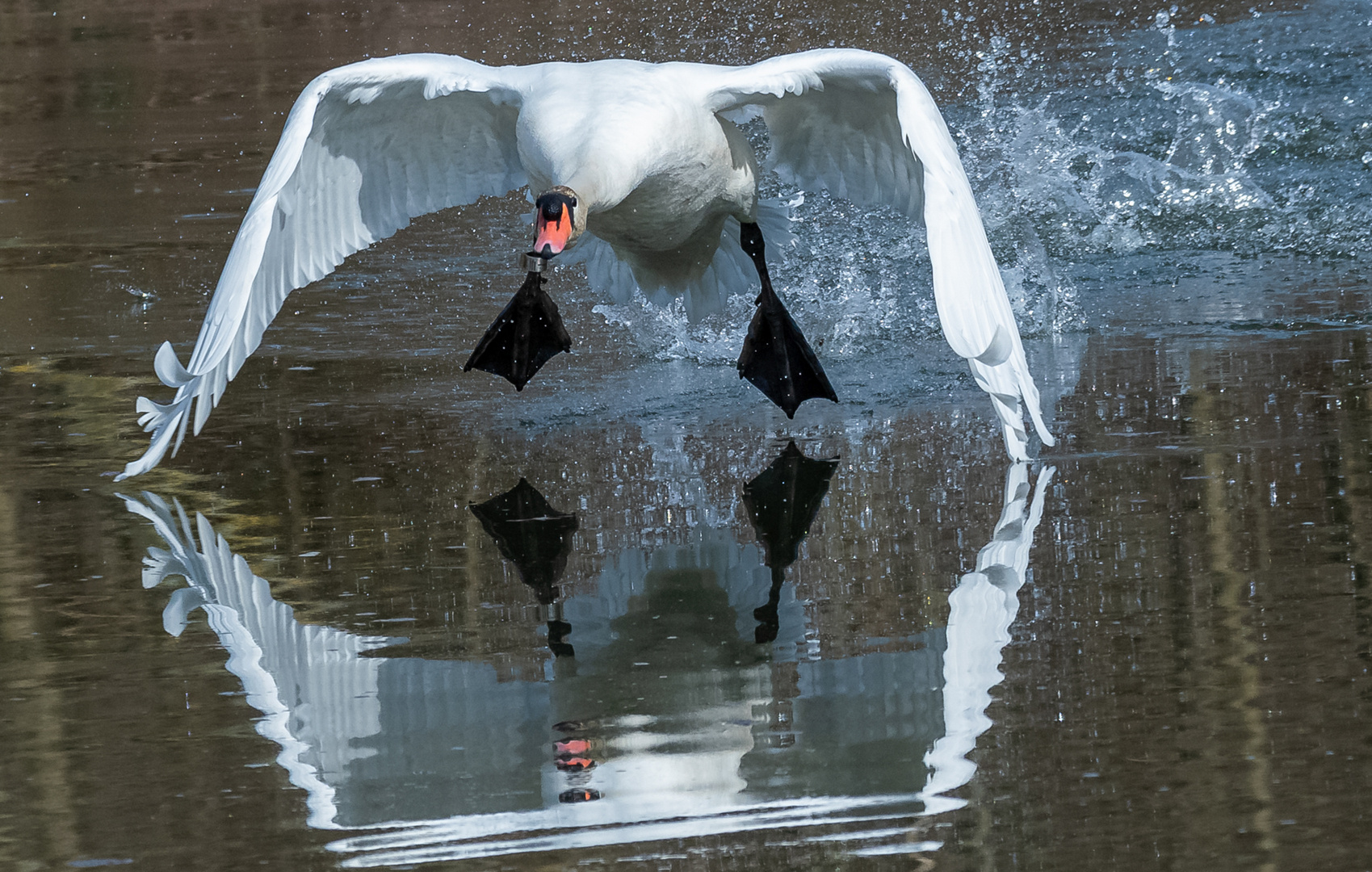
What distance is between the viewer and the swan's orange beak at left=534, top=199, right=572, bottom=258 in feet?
18.3

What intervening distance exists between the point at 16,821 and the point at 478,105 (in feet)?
13.1

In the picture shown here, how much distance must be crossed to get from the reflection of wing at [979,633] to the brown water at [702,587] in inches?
0.5

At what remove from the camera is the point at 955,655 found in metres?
3.99

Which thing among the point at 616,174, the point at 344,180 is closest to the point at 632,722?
the point at 616,174

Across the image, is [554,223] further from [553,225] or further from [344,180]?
[344,180]

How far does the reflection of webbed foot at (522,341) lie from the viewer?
6.76 metres

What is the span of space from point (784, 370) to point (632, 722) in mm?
2849

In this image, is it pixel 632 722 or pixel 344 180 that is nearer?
pixel 632 722

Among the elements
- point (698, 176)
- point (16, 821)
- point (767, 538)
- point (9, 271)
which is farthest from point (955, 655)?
point (9, 271)

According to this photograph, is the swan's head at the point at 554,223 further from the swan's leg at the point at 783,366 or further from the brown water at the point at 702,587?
the swan's leg at the point at 783,366

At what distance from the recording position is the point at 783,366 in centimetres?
644

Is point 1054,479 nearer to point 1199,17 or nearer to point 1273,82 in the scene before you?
point 1273,82

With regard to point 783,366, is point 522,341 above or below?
above

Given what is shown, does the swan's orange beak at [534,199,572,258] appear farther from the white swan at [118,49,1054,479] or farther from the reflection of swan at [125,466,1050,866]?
the reflection of swan at [125,466,1050,866]
